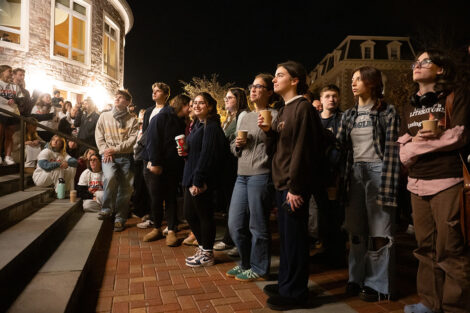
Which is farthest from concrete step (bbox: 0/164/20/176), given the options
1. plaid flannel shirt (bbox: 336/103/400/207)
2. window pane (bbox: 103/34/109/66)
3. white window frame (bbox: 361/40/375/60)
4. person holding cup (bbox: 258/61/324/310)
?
white window frame (bbox: 361/40/375/60)

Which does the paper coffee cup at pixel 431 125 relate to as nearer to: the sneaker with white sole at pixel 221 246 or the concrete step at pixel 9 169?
the sneaker with white sole at pixel 221 246

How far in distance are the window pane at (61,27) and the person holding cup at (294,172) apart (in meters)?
13.0

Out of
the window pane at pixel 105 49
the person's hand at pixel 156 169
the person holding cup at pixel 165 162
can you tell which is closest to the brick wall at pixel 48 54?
the window pane at pixel 105 49

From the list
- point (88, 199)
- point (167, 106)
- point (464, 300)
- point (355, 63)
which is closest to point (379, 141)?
point (464, 300)

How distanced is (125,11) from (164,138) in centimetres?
1471

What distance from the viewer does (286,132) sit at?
260 cm

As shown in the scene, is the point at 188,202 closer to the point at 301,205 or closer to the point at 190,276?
the point at 190,276

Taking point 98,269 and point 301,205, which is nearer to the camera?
point 301,205

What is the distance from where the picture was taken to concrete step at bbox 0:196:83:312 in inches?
95.7

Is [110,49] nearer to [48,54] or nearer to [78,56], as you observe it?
[78,56]

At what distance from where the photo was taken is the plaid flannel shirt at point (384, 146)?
2.67 m

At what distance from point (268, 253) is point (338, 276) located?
2.92 ft

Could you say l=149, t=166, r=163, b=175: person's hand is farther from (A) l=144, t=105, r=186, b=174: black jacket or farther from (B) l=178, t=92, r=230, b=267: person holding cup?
(B) l=178, t=92, r=230, b=267: person holding cup

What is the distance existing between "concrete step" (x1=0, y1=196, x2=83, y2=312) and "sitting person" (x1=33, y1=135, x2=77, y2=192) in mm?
1147
